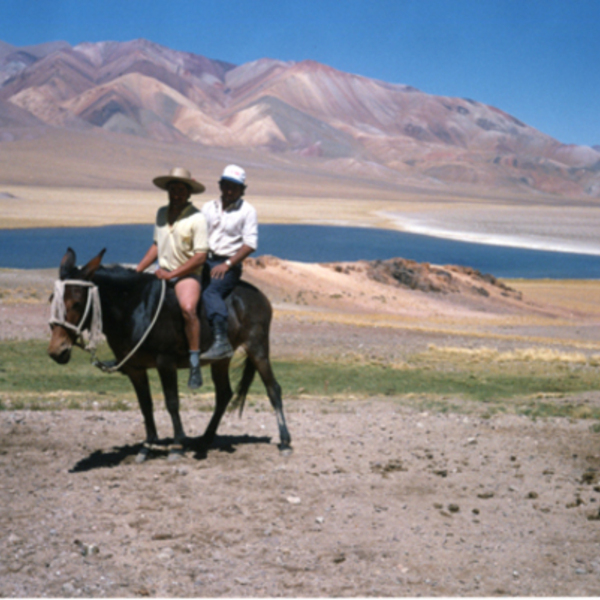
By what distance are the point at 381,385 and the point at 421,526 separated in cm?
988

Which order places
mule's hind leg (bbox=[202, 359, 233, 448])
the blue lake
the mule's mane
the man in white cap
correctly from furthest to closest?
the blue lake → mule's hind leg (bbox=[202, 359, 233, 448]) → the man in white cap → the mule's mane

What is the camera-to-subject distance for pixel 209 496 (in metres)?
7.43

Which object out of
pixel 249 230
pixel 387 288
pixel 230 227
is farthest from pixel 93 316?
pixel 387 288

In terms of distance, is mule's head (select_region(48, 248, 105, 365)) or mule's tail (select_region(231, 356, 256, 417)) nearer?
mule's head (select_region(48, 248, 105, 365))

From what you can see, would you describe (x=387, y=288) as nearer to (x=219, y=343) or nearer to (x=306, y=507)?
(x=219, y=343)

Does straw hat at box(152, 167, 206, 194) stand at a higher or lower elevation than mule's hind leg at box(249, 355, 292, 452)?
higher

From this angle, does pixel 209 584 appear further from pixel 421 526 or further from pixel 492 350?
pixel 492 350

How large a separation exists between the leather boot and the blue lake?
2128 inches

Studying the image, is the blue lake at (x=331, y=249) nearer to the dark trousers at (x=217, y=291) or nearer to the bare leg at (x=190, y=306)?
the dark trousers at (x=217, y=291)

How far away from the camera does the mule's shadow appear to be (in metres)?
8.23

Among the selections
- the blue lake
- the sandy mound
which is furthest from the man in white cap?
the blue lake

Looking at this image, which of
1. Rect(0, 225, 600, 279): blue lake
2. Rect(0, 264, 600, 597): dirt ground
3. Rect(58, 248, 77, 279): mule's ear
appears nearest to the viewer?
Rect(0, 264, 600, 597): dirt ground

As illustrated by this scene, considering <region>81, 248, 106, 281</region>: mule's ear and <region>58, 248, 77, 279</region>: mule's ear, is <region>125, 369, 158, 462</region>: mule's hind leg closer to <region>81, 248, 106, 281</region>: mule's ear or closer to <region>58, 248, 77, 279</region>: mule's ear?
<region>81, 248, 106, 281</region>: mule's ear

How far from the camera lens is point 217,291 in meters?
8.58
